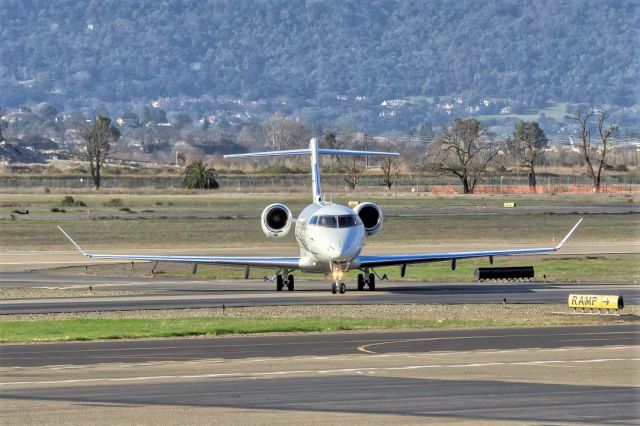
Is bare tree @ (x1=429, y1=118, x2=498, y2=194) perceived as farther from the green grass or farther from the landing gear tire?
the green grass

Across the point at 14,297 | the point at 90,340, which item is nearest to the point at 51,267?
the point at 14,297

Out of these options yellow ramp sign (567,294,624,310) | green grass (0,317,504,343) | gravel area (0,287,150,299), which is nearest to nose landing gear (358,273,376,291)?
gravel area (0,287,150,299)

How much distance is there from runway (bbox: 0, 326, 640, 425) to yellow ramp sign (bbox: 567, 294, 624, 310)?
11.1ft

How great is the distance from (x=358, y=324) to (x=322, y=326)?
3.39 feet

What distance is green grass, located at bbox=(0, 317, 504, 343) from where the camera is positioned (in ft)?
104

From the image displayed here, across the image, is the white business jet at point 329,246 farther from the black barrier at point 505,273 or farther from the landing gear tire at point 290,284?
the black barrier at point 505,273

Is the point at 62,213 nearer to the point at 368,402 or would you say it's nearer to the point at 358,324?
the point at 358,324

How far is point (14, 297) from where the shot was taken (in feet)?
141

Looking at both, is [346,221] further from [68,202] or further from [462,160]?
[462,160]

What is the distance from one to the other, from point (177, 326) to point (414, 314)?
6.73 m

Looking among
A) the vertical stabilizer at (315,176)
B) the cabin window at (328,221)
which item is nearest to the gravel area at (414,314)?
the cabin window at (328,221)

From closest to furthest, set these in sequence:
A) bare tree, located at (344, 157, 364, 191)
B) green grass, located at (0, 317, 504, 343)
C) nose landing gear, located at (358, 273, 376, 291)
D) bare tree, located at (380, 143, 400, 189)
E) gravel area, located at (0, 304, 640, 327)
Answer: green grass, located at (0, 317, 504, 343) < gravel area, located at (0, 304, 640, 327) < nose landing gear, located at (358, 273, 376, 291) < bare tree, located at (344, 157, 364, 191) < bare tree, located at (380, 143, 400, 189)

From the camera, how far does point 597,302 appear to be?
3538 cm

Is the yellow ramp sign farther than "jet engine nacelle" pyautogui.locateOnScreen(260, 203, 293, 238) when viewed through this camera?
No
